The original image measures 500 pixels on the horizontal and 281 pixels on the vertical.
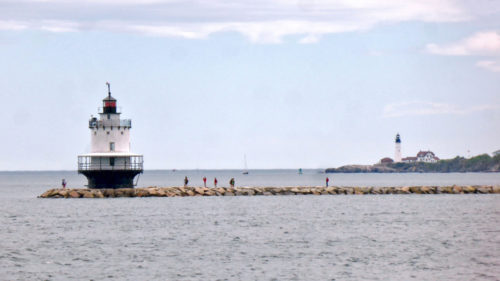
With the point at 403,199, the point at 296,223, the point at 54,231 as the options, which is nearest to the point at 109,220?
the point at 54,231

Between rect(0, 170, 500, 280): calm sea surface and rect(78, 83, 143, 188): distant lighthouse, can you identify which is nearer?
rect(0, 170, 500, 280): calm sea surface

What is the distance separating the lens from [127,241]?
4647 cm

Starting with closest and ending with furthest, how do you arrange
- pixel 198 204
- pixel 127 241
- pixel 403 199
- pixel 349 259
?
pixel 349 259
pixel 127 241
pixel 198 204
pixel 403 199

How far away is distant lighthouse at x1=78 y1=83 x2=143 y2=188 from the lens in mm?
76812

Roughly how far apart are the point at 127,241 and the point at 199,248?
550 centimetres

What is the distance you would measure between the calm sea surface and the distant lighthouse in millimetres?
3116

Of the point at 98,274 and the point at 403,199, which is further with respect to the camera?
Answer: the point at 403,199

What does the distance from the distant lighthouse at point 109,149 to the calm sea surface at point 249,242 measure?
312 centimetres

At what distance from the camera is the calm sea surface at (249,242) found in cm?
3500

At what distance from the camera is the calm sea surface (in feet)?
115

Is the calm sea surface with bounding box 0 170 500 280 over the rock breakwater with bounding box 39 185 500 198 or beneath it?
beneath

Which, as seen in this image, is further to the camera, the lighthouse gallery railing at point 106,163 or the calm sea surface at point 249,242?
the lighthouse gallery railing at point 106,163

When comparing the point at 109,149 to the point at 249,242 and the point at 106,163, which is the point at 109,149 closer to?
the point at 106,163

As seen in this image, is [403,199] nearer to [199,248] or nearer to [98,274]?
[199,248]
